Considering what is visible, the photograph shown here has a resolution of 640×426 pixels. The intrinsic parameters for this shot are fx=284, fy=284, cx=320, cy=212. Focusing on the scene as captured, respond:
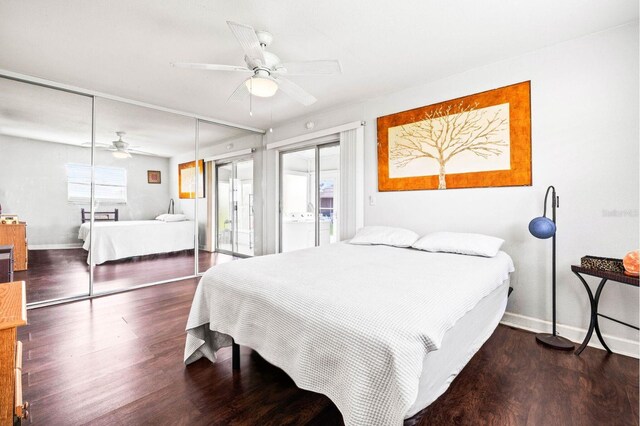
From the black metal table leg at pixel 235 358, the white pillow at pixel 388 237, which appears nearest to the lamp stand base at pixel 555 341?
the white pillow at pixel 388 237

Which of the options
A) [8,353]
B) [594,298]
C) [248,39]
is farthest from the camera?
[594,298]

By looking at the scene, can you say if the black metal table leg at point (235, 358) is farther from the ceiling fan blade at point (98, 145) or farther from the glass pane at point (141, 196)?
the ceiling fan blade at point (98, 145)

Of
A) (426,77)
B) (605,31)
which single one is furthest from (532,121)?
(426,77)

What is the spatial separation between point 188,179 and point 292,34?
2930 millimetres

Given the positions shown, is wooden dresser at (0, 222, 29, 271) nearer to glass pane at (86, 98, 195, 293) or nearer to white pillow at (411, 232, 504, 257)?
glass pane at (86, 98, 195, 293)

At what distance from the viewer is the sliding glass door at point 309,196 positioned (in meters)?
4.44

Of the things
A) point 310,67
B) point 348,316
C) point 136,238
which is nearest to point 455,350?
point 348,316

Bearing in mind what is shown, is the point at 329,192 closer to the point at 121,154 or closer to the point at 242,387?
the point at 121,154

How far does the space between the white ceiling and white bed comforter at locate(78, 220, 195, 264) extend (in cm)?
176

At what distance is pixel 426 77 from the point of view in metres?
3.10

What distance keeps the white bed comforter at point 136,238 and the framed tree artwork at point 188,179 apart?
47cm

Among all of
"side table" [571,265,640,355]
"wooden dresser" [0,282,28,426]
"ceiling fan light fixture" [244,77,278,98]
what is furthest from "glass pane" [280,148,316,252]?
"wooden dresser" [0,282,28,426]

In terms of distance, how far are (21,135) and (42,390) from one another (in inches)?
108

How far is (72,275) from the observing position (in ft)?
11.3
